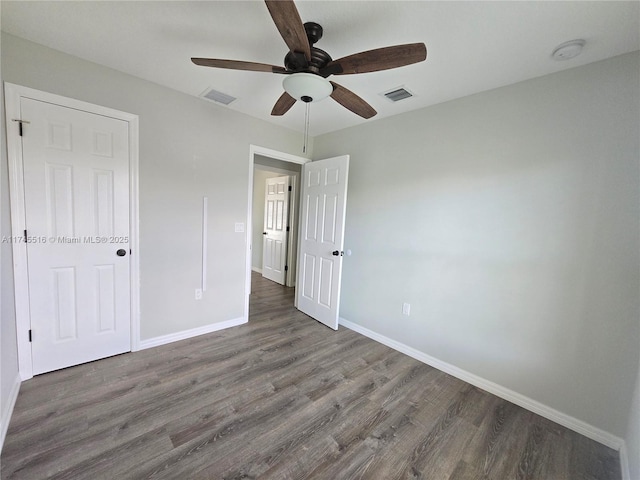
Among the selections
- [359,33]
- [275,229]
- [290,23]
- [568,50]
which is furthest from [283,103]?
[275,229]

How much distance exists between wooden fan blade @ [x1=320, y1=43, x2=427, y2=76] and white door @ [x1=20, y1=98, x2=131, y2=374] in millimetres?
1972

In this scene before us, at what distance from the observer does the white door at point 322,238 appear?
3107 millimetres

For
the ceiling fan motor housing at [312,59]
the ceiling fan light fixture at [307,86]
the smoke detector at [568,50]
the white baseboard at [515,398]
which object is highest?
the smoke detector at [568,50]

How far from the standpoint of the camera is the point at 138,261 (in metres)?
2.40

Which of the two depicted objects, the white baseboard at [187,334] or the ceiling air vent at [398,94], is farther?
the white baseboard at [187,334]

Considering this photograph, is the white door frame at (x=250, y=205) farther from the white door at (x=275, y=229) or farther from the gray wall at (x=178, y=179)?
the white door at (x=275, y=229)

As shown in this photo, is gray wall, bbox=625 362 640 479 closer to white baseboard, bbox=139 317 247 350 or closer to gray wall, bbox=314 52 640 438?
gray wall, bbox=314 52 640 438

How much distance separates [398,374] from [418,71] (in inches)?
99.0

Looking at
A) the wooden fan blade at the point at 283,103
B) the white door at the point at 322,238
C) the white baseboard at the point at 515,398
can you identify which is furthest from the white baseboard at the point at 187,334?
the wooden fan blade at the point at 283,103

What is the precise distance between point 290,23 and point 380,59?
0.48 metres

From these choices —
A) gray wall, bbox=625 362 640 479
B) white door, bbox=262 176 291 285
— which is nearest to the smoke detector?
gray wall, bbox=625 362 640 479

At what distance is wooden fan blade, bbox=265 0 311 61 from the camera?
41.9 inches

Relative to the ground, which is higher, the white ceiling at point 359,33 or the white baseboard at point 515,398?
the white ceiling at point 359,33

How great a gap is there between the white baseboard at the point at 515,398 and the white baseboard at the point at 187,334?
5.62ft
